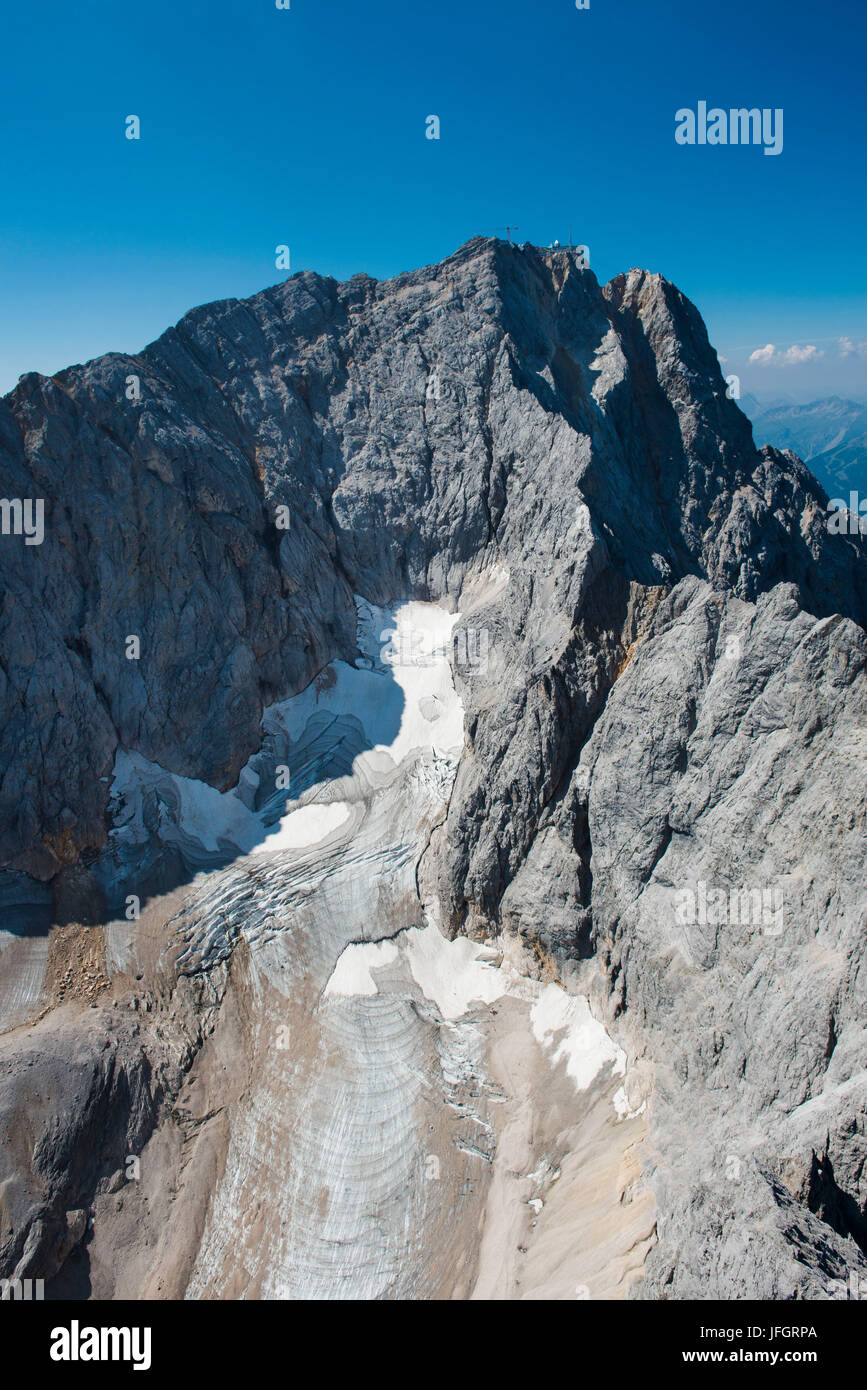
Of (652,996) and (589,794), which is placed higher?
(589,794)

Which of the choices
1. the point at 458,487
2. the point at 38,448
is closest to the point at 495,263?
the point at 458,487

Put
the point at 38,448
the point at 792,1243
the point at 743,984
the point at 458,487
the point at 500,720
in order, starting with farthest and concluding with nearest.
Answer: the point at 458,487
the point at 38,448
the point at 500,720
the point at 743,984
the point at 792,1243

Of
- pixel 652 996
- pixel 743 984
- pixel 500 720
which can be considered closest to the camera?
pixel 743 984

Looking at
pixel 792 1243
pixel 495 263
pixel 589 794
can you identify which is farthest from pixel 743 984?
pixel 495 263

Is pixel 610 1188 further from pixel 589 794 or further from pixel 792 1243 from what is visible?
pixel 589 794

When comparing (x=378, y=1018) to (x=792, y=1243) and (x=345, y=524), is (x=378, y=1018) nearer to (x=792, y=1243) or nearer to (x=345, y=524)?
(x=792, y=1243)

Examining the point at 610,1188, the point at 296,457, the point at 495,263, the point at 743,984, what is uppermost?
the point at 495,263

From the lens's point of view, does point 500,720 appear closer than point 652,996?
No
